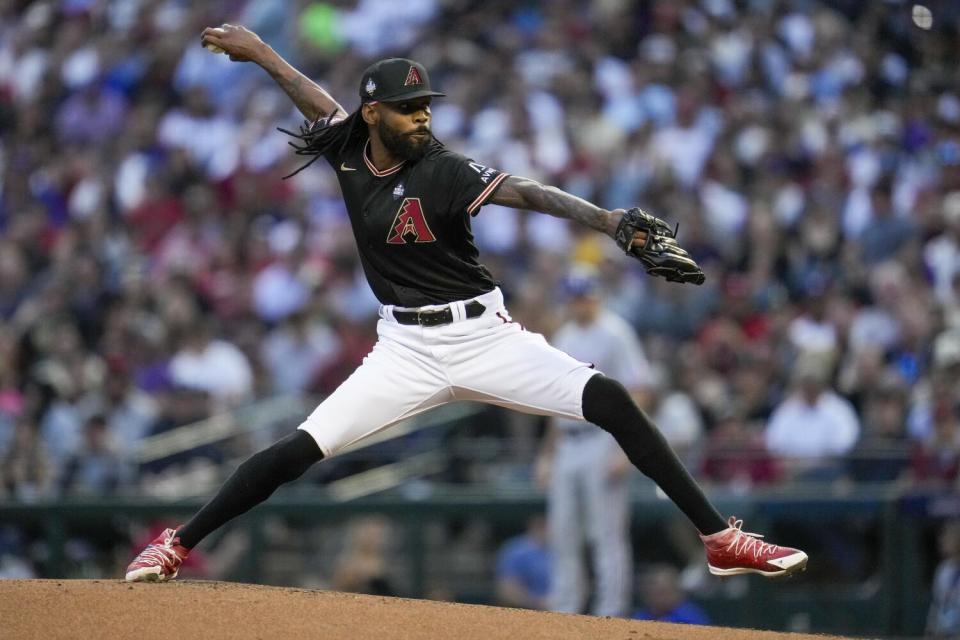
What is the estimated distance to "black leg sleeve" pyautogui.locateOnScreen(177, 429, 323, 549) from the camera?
17.8 feet

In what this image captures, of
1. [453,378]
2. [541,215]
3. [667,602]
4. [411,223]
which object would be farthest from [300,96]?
[541,215]

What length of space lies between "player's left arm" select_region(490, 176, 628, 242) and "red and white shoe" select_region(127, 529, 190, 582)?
1801 millimetres

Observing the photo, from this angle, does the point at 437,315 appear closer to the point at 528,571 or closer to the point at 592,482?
the point at 592,482

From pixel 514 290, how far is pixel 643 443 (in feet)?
20.1

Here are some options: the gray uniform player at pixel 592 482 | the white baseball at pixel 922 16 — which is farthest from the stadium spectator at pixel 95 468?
the white baseball at pixel 922 16

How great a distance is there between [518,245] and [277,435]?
282 centimetres

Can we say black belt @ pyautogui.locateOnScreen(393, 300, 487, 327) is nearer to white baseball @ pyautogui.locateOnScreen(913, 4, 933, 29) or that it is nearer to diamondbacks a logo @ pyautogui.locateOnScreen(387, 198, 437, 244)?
diamondbacks a logo @ pyautogui.locateOnScreen(387, 198, 437, 244)

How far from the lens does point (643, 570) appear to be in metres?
9.73

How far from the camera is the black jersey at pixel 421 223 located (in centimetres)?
538

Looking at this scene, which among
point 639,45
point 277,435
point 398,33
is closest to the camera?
point 277,435

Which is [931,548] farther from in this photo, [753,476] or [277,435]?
[277,435]

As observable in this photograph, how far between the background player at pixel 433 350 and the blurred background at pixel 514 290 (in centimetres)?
331

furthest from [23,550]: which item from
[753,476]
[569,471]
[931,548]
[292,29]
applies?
[292,29]

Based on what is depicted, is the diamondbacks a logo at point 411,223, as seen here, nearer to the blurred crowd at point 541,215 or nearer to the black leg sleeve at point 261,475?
the black leg sleeve at point 261,475
